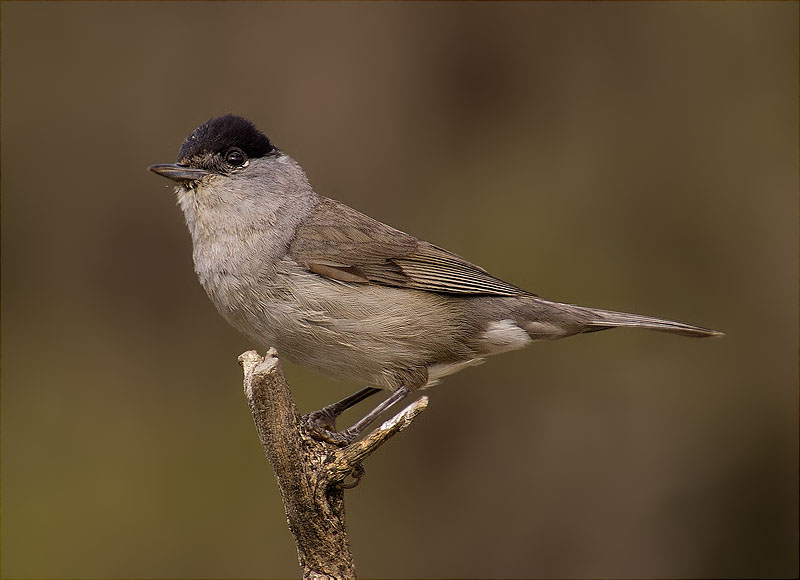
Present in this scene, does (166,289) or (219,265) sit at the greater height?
(219,265)

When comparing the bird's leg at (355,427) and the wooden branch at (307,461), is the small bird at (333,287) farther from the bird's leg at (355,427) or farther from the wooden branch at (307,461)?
the wooden branch at (307,461)

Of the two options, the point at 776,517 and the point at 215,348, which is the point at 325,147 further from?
the point at 776,517

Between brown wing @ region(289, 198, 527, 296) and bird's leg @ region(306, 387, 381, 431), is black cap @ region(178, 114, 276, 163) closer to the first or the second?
brown wing @ region(289, 198, 527, 296)

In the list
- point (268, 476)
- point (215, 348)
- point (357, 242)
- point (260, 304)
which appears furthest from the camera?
point (215, 348)

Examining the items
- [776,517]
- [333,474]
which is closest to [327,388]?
[333,474]

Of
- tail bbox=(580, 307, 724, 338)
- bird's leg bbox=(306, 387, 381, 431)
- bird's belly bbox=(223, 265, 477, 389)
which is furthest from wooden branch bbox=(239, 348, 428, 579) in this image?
tail bbox=(580, 307, 724, 338)

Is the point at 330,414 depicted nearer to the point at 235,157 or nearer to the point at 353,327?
the point at 353,327

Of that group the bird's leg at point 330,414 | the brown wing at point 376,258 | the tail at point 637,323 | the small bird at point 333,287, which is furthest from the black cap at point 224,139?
the tail at point 637,323

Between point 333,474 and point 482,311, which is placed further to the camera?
point 482,311

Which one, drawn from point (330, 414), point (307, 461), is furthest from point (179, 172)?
point (307, 461)
